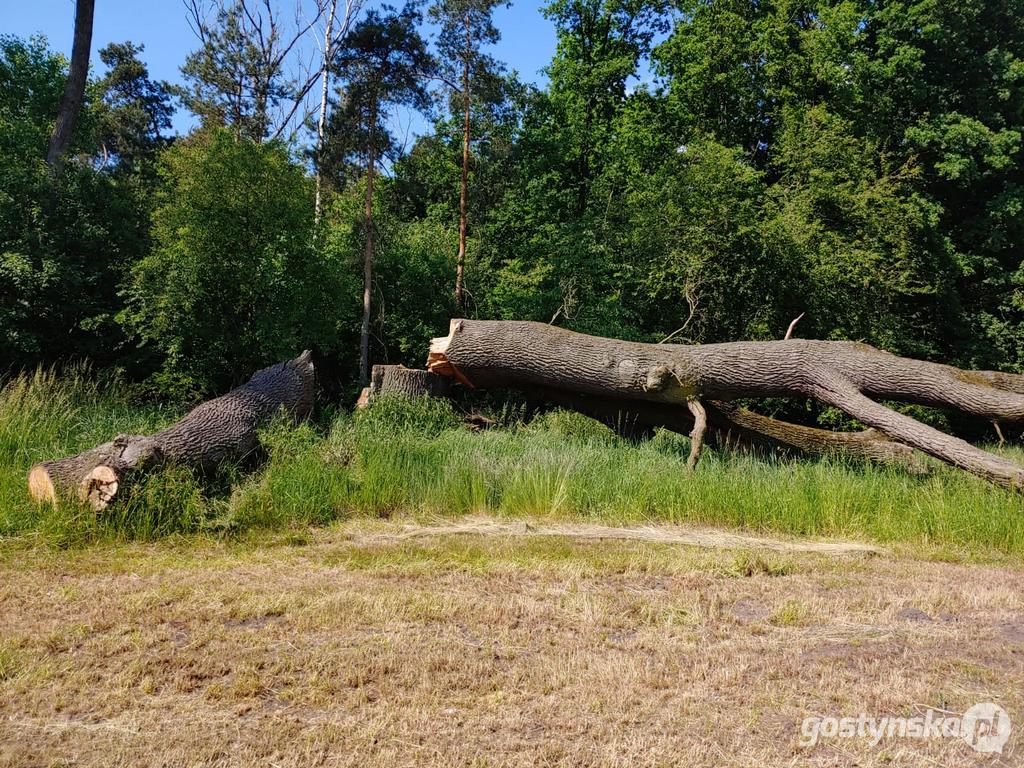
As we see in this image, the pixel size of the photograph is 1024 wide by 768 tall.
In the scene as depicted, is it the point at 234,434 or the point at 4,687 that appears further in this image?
the point at 234,434

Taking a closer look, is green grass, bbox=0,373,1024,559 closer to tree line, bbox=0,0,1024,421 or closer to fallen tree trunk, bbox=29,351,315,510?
fallen tree trunk, bbox=29,351,315,510

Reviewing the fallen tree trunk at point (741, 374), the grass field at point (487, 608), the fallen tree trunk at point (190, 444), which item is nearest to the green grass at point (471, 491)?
the grass field at point (487, 608)

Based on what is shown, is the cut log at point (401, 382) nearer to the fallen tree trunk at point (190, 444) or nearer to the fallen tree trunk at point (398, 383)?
the fallen tree trunk at point (398, 383)

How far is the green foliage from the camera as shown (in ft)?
37.1

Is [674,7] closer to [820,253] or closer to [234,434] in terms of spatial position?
[820,253]

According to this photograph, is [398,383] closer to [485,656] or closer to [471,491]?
[471,491]

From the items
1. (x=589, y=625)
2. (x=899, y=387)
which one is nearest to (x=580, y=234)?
(x=899, y=387)

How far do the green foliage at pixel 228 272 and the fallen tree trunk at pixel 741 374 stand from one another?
126 inches

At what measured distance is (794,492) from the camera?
23.4 ft

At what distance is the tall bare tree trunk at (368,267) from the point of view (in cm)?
1387

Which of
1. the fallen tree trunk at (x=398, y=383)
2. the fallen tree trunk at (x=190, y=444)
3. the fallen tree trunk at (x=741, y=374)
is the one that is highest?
the fallen tree trunk at (x=741, y=374)

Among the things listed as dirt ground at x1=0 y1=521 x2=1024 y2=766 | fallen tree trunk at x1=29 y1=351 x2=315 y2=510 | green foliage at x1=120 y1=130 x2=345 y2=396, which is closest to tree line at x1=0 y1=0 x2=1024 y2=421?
green foliage at x1=120 y1=130 x2=345 y2=396

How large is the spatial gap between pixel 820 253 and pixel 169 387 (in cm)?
1326

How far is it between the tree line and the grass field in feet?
14.7
